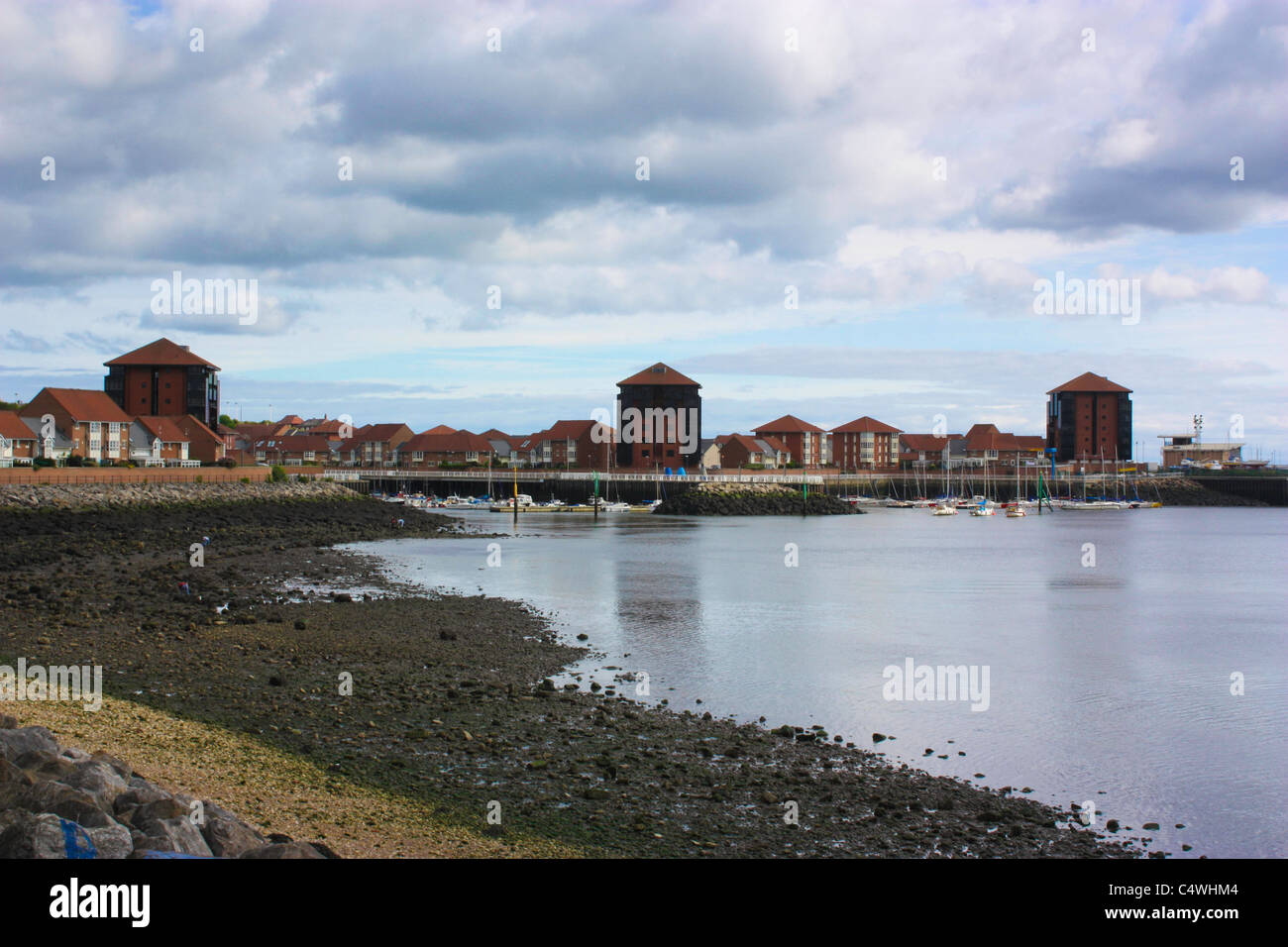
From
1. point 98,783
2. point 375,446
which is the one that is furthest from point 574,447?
point 98,783

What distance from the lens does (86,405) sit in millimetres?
88500

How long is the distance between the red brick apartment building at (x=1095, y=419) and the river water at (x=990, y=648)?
9599 cm

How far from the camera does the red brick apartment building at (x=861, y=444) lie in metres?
169

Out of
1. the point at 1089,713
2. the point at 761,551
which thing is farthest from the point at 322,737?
the point at 761,551

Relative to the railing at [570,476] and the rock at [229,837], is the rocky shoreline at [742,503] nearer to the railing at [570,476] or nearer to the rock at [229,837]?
the railing at [570,476]

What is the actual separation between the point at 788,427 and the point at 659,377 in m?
47.8

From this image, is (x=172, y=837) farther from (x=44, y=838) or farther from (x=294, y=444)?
(x=294, y=444)

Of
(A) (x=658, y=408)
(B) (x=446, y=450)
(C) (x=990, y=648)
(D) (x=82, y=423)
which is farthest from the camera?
(B) (x=446, y=450)

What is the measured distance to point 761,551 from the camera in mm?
57250

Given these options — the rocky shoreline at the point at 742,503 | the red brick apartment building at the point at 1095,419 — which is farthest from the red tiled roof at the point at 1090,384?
the rocky shoreline at the point at 742,503

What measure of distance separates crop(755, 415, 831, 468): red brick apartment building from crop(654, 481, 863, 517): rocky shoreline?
51.1m
